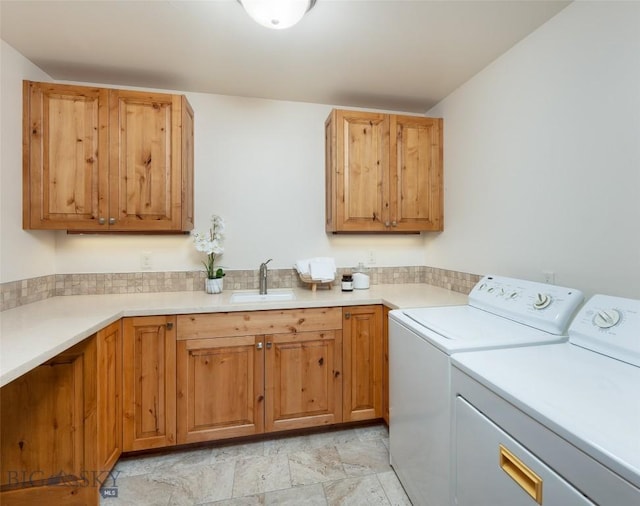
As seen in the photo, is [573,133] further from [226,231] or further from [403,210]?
[226,231]

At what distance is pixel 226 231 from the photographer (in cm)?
231

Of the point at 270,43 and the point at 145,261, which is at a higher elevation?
the point at 270,43

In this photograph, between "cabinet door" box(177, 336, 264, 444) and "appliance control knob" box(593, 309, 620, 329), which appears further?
"cabinet door" box(177, 336, 264, 444)

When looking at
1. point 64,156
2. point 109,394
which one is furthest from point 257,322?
point 64,156

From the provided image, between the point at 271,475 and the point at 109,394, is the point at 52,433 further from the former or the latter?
the point at 271,475

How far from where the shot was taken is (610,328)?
41.9 inches

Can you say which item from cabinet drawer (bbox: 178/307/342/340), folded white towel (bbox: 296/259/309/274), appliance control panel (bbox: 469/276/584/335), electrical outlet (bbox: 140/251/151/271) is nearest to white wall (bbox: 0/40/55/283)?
electrical outlet (bbox: 140/251/151/271)

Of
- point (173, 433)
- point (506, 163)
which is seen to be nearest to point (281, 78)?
point (506, 163)

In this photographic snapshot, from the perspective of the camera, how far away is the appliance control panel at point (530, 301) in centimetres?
125

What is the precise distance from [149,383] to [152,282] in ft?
2.47

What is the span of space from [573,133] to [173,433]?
2.63 meters

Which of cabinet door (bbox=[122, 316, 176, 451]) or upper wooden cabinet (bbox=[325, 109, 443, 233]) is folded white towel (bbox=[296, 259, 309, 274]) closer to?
upper wooden cabinet (bbox=[325, 109, 443, 233])

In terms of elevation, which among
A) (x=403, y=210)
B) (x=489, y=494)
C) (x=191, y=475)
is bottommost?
(x=191, y=475)

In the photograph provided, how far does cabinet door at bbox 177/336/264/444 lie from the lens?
175 centimetres
